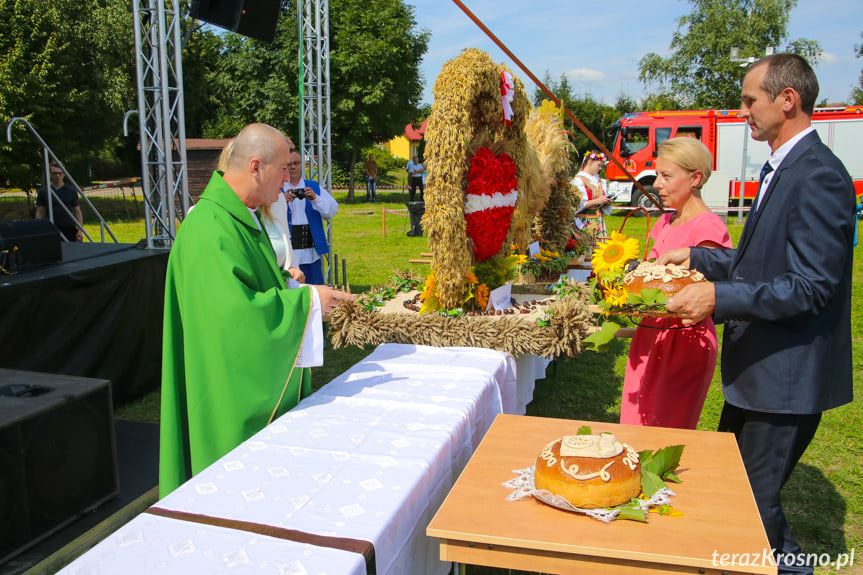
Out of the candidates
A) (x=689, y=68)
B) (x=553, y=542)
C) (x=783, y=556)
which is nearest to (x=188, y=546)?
(x=553, y=542)

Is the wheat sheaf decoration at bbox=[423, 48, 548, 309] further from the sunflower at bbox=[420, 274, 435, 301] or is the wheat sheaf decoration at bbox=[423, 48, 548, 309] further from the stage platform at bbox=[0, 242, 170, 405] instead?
the stage platform at bbox=[0, 242, 170, 405]

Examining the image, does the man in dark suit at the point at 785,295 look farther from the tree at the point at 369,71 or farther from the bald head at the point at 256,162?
the tree at the point at 369,71

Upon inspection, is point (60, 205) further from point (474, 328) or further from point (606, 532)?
point (606, 532)

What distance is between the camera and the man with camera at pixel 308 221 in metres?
5.94

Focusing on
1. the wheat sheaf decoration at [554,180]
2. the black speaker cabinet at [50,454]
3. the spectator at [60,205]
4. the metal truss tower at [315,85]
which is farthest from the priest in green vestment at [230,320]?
the spectator at [60,205]

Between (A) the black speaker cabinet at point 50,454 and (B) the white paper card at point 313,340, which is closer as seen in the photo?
(B) the white paper card at point 313,340

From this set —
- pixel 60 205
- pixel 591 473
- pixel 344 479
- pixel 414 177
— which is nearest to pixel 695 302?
pixel 591 473

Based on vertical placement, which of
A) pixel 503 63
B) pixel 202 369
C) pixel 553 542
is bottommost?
pixel 553 542

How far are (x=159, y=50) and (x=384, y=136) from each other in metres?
22.0

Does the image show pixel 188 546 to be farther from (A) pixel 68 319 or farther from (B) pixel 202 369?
(A) pixel 68 319

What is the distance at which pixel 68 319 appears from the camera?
14.5 feet

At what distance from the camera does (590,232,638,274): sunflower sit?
254 cm

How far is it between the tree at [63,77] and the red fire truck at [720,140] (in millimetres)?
14215

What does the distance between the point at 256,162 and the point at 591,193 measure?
6030mm
